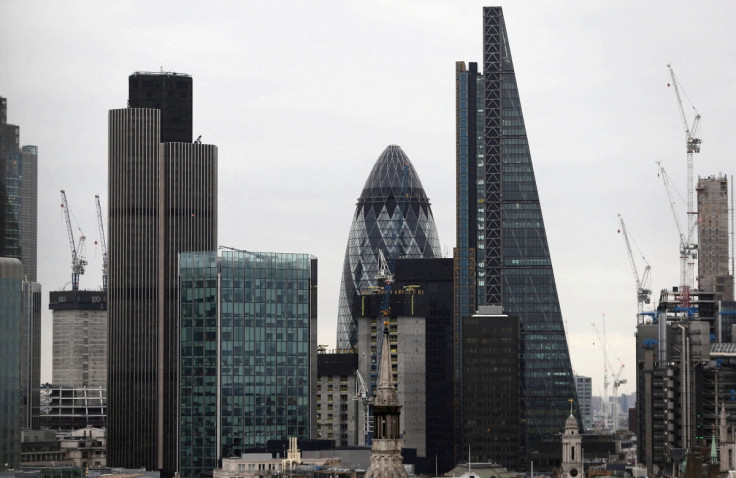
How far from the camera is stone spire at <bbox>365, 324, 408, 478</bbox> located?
637 feet

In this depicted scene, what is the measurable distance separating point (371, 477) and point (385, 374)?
1042 cm

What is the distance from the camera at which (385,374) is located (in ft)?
643

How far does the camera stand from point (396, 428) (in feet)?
646

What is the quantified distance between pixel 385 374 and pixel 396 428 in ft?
18.3

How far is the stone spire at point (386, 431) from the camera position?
19414 centimetres

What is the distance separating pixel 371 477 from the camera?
197 metres

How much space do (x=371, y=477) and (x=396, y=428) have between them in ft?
17.9

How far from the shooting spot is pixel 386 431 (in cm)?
19662
